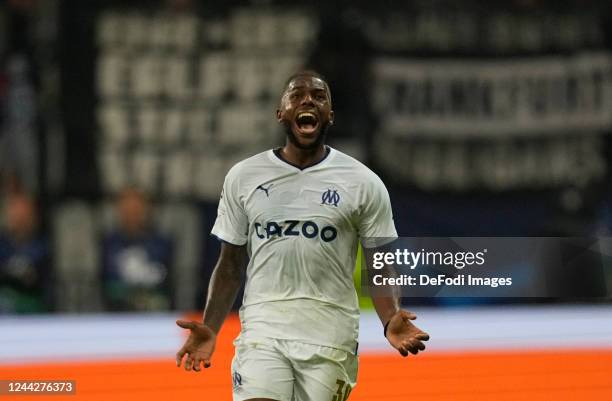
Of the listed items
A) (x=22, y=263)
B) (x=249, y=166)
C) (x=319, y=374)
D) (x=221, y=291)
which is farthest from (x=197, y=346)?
(x=22, y=263)

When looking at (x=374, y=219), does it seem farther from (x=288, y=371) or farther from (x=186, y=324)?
(x=186, y=324)

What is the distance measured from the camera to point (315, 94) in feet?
11.0

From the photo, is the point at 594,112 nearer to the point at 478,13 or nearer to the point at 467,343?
the point at 478,13

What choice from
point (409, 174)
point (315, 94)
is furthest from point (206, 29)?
point (315, 94)

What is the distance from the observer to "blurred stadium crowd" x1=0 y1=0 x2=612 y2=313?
987 centimetres

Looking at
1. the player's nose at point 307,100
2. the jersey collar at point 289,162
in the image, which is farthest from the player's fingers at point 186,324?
the player's nose at point 307,100

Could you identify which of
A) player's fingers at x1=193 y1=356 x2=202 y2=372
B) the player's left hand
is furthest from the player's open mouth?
player's fingers at x1=193 y1=356 x2=202 y2=372

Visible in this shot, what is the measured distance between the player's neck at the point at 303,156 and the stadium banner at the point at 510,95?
278 inches

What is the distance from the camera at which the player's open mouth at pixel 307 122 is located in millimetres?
3322

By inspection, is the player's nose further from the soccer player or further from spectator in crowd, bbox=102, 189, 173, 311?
spectator in crowd, bbox=102, 189, 173, 311

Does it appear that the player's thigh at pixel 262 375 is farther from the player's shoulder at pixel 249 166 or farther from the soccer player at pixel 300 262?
the player's shoulder at pixel 249 166

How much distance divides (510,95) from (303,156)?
744 centimetres

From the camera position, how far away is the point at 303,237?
335 centimetres

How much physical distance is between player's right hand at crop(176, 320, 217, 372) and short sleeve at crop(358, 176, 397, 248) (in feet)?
1.85
